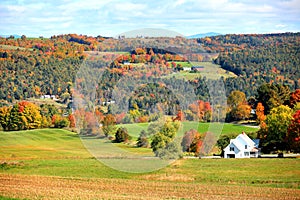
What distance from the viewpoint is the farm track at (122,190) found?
19922mm

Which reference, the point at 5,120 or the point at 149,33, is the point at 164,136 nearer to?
the point at 149,33

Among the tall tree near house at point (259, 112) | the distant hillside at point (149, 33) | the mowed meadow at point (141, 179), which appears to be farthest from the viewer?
the tall tree near house at point (259, 112)

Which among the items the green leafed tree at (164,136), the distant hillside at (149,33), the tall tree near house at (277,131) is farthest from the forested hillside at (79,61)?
the distant hillside at (149,33)

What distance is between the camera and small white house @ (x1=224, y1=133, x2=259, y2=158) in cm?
4372

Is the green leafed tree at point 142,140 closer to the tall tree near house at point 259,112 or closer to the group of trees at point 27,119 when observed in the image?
the group of trees at point 27,119

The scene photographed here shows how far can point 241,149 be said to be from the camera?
4403cm

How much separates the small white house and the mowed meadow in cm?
688

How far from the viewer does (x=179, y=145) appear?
26.9 meters

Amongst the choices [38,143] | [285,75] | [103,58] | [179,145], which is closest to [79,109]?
[103,58]

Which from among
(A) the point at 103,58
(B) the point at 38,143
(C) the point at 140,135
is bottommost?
(B) the point at 38,143

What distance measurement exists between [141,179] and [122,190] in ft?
14.7

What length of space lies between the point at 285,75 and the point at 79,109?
222ft

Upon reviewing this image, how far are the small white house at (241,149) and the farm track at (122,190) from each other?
19481 mm

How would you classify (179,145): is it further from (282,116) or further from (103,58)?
(282,116)
